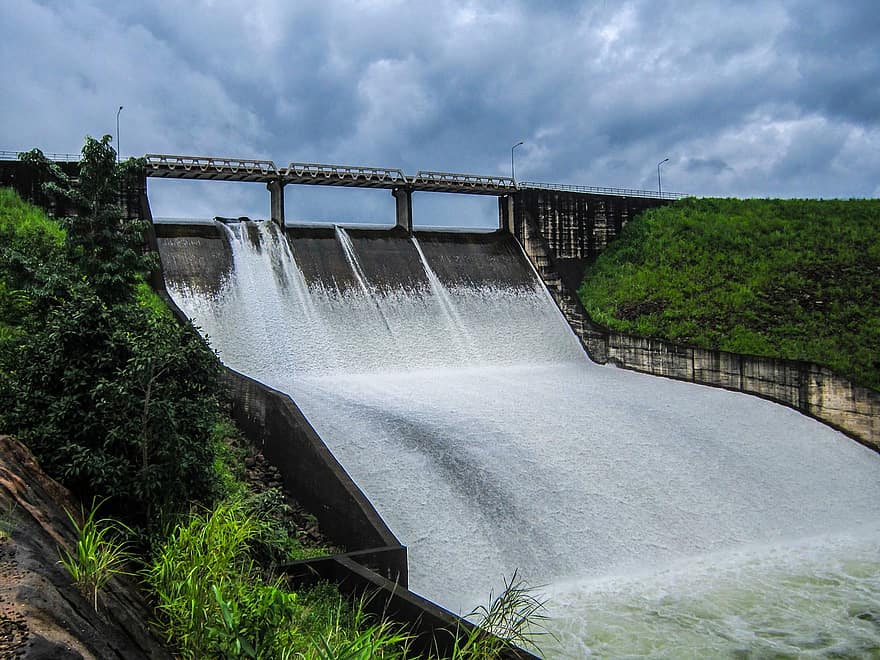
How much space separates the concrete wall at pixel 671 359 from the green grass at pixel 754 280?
1.27ft

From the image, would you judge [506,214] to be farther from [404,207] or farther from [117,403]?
[117,403]

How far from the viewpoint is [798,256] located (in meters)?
23.8

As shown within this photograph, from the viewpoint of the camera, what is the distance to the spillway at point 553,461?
9133 mm

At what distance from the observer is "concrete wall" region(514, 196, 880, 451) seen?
16.7 metres

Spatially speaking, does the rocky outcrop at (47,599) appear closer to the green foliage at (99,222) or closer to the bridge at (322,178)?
the green foliage at (99,222)

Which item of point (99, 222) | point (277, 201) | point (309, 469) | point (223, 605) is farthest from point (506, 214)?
point (223, 605)

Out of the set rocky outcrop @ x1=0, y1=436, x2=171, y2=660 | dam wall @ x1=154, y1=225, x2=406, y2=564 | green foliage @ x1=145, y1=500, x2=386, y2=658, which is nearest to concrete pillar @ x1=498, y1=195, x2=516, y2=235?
dam wall @ x1=154, y1=225, x2=406, y2=564

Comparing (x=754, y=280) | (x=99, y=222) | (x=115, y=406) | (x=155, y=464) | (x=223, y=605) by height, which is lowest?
(x=223, y=605)

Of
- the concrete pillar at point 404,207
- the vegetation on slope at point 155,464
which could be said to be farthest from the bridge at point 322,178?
the vegetation on slope at point 155,464

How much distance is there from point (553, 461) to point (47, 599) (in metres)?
9.43

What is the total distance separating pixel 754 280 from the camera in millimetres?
22844

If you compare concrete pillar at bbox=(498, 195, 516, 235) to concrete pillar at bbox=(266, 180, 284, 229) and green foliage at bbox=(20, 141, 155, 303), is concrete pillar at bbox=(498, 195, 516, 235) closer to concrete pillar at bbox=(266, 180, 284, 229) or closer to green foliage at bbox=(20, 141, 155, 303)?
concrete pillar at bbox=(266, 180, 284, 229)

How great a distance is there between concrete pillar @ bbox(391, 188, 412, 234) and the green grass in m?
6.96

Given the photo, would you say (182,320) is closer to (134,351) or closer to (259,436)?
(259,436)
